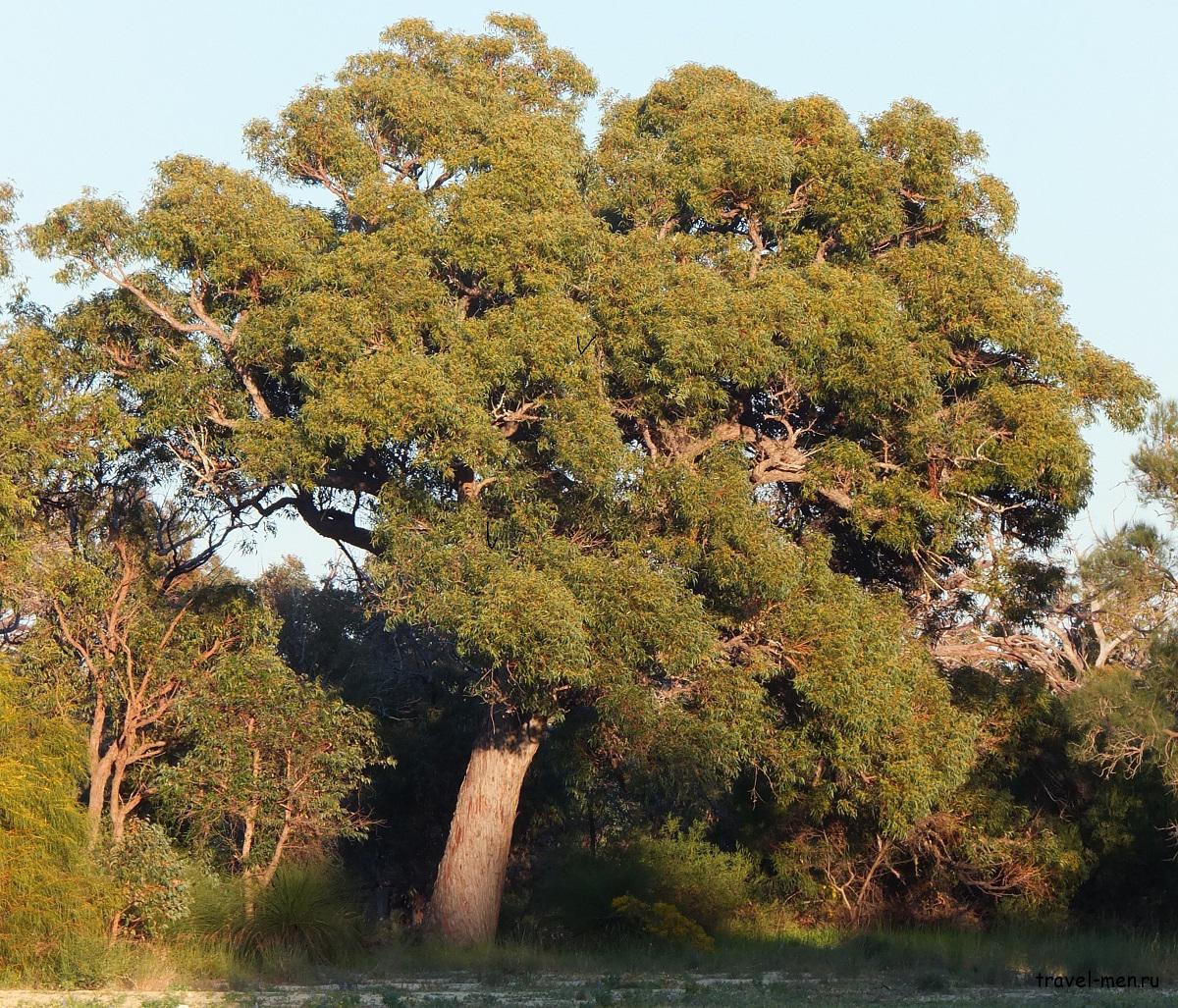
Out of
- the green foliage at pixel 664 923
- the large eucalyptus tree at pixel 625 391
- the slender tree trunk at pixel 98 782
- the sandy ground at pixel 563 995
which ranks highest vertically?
the large eucalyptus tree at pixel 625 391

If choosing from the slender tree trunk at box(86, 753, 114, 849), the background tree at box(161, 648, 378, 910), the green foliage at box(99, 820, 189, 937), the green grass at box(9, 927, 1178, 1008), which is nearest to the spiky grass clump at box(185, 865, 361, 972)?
the green grass at box(9, 927, 1178, 1008)

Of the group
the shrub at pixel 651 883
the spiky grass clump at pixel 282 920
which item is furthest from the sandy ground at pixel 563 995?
the shrub at pixel 651 883

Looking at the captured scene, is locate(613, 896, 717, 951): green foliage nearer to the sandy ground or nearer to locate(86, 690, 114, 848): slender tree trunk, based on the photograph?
the sandy ground

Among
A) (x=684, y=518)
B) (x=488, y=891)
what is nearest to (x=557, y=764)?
(x=488, y=891)

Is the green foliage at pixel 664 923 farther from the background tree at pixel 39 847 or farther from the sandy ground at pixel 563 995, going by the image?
the background tree at pixel 39 847

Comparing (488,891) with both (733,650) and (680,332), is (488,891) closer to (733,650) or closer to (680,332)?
(733,650)

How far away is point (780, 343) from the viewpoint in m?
21.5

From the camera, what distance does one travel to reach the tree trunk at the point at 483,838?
2139 centimetres

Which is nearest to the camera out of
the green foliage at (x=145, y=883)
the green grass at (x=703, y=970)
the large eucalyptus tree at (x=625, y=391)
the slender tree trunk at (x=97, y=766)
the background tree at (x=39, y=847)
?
the green grass at (x=703, y=970)

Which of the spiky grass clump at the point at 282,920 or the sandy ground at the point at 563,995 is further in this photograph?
the spiky grass clump at the point at 282,920

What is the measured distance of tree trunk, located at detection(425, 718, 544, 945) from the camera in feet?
70.2

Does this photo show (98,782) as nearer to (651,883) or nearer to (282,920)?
(282,920)

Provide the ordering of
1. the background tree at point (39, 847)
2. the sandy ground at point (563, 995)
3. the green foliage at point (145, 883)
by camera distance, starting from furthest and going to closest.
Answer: the green foliage at point (145, 883) → the background tree at point (39, 847) → the sandy ground at point (563, 995)

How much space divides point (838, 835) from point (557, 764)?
16.0ft
